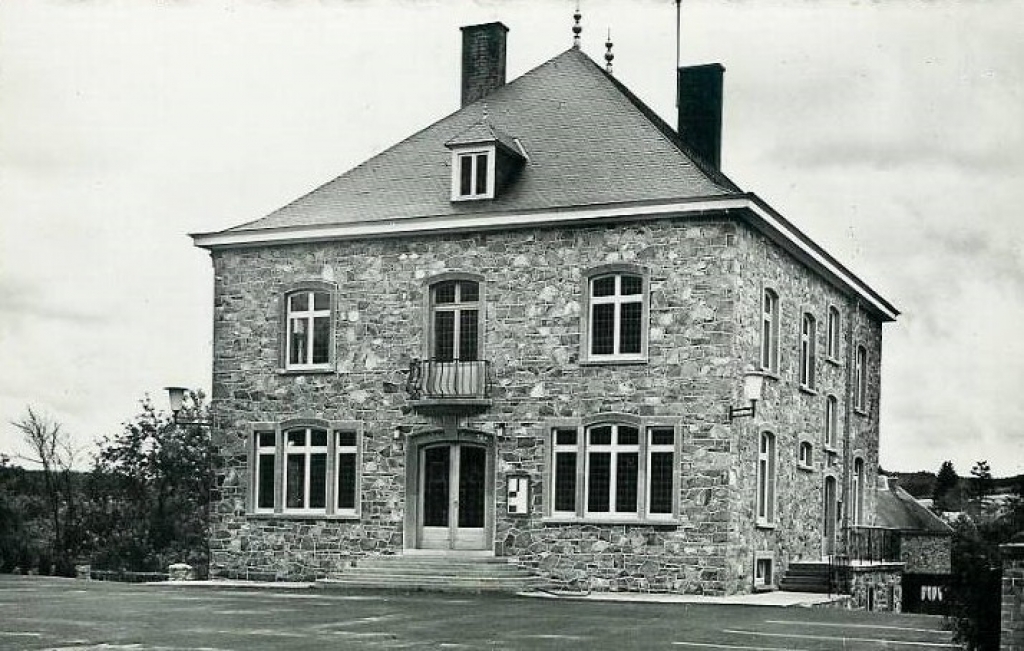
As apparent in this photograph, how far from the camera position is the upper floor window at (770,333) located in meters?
25.8

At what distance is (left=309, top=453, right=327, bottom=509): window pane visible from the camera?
26875mm

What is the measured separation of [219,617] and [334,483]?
986 cm

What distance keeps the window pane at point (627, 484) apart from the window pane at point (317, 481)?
5817 mm

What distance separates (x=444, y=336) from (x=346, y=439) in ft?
8.89

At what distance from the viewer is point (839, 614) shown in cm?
1891

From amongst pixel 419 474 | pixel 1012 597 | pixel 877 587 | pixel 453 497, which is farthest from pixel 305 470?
pixel 1012 597

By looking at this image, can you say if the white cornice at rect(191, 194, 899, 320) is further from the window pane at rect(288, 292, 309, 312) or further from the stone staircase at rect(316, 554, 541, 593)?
the stone staircase at rect(316, 554, 541, 593)

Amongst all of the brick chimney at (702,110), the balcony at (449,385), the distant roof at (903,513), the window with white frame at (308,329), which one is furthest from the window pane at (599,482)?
the distant roof at (903,513)

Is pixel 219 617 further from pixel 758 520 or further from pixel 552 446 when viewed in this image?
pixel 758 520

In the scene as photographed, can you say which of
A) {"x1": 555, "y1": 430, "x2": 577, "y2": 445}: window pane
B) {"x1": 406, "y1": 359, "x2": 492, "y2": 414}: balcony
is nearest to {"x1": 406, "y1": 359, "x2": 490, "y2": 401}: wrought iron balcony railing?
{"x1": 406, "y1": 359, "x2": 492, "y2": 414}: balcony

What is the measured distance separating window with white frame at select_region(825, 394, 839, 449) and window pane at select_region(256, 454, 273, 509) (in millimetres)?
11337

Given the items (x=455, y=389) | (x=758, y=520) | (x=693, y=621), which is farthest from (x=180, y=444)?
(x=693, y=621)

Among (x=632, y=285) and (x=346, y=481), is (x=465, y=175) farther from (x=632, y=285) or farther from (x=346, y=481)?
(x=346, y=481)

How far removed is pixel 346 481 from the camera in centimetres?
2666
